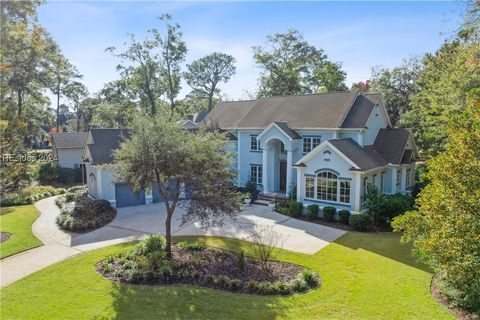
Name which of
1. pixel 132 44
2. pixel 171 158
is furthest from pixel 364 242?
pixel 132 44

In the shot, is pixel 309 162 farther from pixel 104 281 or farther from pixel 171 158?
pixel 104 281

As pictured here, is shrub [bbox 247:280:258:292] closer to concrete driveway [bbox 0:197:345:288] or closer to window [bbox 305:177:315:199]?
concrete driveway [bbox 0:197:345:288]

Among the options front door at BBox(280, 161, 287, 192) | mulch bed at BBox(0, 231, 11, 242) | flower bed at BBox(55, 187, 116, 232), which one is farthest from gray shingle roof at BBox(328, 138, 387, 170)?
mulch bed at BBox(0, 231, 11, 242)

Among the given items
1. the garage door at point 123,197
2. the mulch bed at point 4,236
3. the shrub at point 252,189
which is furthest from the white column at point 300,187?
the mulch bed at point 4,236

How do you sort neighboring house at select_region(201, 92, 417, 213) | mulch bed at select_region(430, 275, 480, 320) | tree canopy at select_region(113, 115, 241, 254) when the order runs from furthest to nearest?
neighboring house at select_region(201, 92, 417, 213), tree canopy at select_region(113, 115, 241, 254), mulch bed at select_region(430, 275, 480, 320)

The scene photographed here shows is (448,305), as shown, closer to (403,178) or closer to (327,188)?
(327,188)

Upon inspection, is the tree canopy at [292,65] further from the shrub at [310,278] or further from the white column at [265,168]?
the shrub at [310,278]
